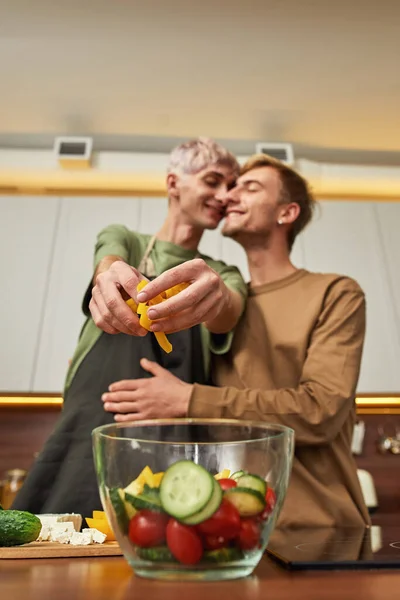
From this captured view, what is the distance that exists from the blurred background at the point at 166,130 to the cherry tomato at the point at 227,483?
1.97 meters

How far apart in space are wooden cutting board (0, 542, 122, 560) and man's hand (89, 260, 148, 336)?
26 cm

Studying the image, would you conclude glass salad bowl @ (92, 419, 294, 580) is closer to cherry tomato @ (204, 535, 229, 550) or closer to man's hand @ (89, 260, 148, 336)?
cherry tomato @ (204, 535, 229, 550)

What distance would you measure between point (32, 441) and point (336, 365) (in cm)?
180

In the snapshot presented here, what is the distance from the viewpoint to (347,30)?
2.12 metres

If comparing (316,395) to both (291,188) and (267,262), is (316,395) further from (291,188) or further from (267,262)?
(291,188)

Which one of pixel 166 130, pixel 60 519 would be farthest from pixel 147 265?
pixel 166 130

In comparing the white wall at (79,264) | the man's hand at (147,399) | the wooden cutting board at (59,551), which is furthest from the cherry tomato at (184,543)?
the white wall at (79,264)

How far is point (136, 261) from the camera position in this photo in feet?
4.09

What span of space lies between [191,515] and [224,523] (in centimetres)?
3

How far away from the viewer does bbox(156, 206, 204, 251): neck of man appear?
133cm

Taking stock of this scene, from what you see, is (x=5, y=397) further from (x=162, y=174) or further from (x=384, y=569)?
(x=384, y=569)

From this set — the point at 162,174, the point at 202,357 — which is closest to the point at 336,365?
the point at 202,357

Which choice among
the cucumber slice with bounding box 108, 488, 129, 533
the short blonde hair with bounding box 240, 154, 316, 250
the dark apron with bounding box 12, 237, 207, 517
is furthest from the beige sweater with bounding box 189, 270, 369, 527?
the cucumber slice with bounding box 108, 488, 129, 533

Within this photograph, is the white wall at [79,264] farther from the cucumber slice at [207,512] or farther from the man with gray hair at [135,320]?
the cucumber slice at [207,512]
